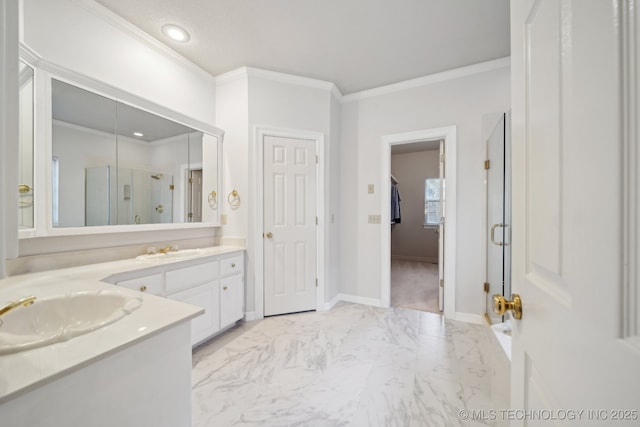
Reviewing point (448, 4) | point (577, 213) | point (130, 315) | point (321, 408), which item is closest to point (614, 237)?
point (577, 213)

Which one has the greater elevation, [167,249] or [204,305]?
[167,249]

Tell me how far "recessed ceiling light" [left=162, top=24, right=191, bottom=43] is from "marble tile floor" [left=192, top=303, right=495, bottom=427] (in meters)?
2.58

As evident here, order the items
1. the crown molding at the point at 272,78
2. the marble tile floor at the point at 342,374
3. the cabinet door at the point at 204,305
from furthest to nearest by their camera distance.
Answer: the crown molding at the point at 272,78 → the cabinet door at the point at 204,305 → the marble tile floor at the point at 342,374

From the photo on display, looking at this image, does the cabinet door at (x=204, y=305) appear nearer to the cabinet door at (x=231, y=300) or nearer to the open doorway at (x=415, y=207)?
the cabinet door at (x=231, y=300)

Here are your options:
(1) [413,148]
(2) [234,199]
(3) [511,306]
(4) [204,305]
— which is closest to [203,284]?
(4) [204,305]

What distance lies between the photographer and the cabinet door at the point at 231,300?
220 cm

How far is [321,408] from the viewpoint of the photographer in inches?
55.6

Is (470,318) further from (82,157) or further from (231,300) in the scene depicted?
(82,157)

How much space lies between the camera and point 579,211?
1.28 ft

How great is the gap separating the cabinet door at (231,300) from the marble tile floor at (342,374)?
14 centimetres

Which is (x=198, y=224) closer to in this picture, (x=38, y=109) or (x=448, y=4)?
(x=38, y=109)

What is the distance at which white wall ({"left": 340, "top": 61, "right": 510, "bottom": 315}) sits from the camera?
8.07 feet

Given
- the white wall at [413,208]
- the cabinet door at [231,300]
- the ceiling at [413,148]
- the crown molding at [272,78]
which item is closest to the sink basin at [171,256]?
the cabinet door at [231,300]

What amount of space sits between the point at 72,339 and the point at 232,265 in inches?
65.4
